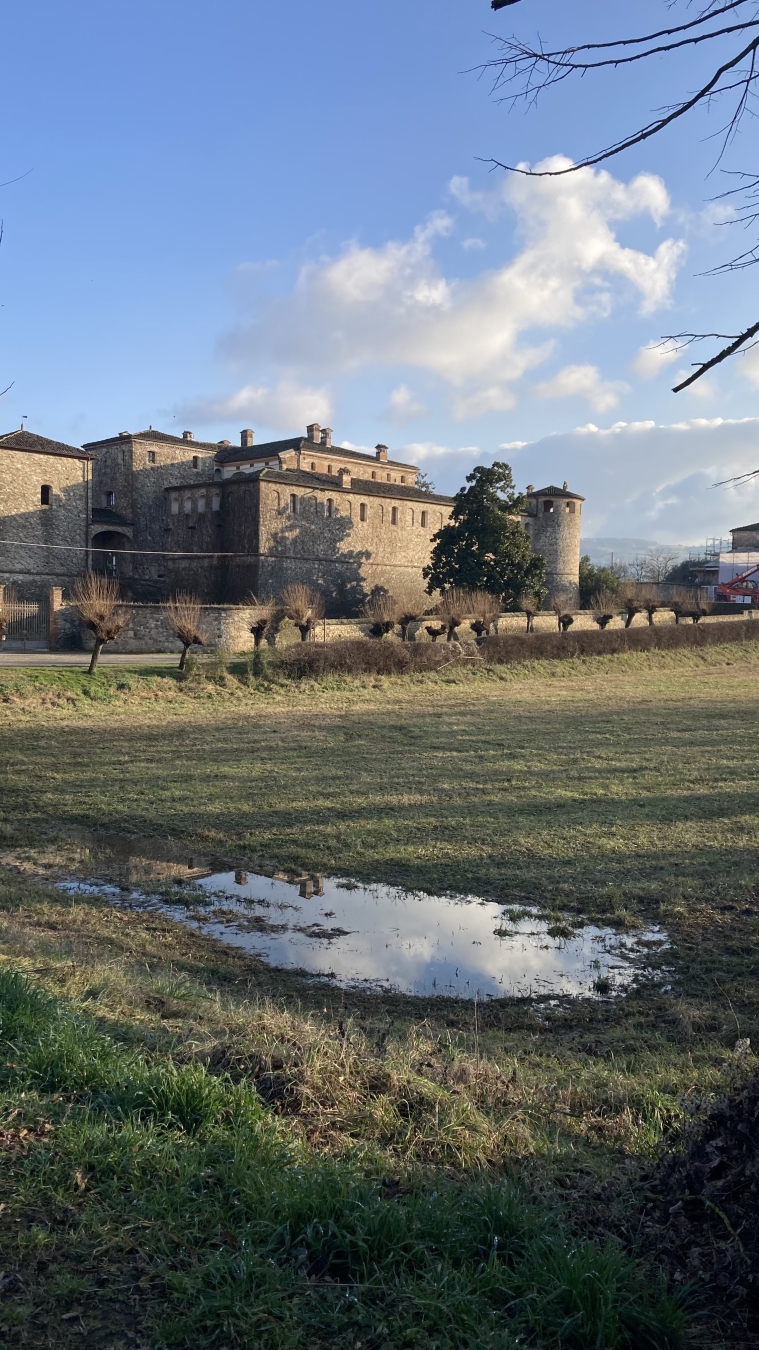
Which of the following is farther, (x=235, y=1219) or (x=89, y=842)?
(x=89, y=842)

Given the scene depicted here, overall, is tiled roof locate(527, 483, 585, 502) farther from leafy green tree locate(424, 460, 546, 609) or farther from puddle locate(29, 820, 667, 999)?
puddle locate(29, 820, 667, 999)

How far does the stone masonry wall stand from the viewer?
40062 millimetres

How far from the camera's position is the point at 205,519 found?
45.2 meters

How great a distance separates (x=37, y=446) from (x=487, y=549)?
64.9 feet

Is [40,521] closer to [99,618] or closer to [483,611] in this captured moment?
[99,618]

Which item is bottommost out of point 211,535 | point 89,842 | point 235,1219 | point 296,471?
point 89,842

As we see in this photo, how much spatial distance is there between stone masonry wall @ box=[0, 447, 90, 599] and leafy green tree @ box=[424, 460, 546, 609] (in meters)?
15.8

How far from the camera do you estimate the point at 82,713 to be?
71.4 ft

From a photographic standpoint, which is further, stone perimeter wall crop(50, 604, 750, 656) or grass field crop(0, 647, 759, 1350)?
stone perimeter wall crop(50, 604, 750, 656)

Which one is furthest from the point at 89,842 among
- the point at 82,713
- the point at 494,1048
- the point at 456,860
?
the point at 82,713

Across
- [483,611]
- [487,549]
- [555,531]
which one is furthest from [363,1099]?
[555,531]

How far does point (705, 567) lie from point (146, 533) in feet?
150

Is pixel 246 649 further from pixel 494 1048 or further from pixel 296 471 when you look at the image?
pixel 494 1048

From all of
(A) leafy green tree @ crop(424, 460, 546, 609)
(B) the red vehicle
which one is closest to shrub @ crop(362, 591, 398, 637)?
(A) leafy green tree @ crop(424, 460, 546, 609)
